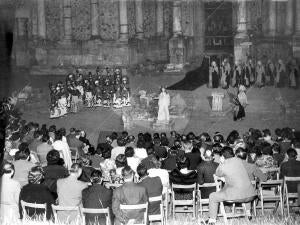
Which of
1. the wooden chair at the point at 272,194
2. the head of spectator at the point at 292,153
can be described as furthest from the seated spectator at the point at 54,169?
the head of spectator at the point at 292,153

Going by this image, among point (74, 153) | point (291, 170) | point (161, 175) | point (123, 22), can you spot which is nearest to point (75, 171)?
point (161, 175)

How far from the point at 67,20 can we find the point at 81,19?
42 cm

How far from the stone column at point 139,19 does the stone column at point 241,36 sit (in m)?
2.83

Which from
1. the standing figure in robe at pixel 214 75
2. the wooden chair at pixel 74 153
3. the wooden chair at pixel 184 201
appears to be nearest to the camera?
the wooden chair at pixel 184 201

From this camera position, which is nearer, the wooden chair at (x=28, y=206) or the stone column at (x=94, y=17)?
the wooden chair at (x=28, y=206)

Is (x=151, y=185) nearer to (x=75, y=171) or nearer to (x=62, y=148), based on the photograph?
(x=75, y=171)

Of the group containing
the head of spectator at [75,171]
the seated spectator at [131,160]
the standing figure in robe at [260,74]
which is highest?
the standing figure in robe at [260,74]

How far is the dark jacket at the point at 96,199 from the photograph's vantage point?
9.38m

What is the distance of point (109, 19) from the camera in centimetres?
1906

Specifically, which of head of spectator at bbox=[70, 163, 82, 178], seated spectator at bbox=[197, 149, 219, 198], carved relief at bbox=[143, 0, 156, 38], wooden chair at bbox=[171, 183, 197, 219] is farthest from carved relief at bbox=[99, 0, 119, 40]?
head of spectator at bbox=[70, 163, 82, 178]

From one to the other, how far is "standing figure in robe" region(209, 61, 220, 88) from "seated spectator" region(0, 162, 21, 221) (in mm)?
9748

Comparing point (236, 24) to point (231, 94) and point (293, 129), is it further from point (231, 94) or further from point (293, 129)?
point (293, 129)

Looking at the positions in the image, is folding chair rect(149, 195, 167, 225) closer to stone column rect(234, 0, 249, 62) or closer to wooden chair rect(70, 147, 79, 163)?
wooden chair rect(70, 147, 79, 163)

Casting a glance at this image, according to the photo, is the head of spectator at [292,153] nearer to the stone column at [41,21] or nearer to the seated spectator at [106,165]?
the seated spectator at [106,165]
